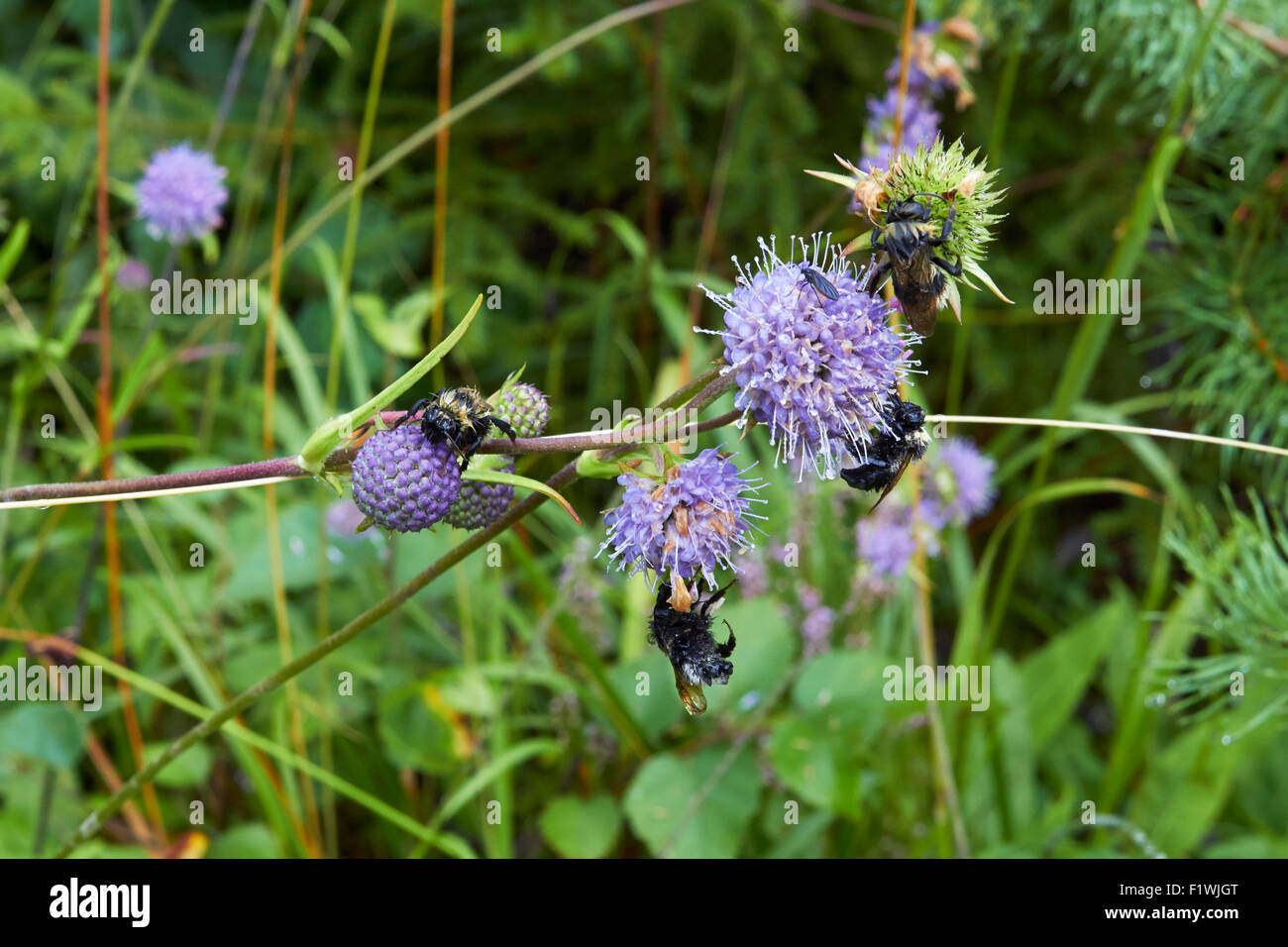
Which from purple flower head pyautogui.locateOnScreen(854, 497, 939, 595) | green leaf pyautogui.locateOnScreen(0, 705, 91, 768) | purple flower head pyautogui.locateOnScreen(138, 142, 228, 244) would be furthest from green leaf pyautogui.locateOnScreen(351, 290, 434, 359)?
purple flower head pyautogui.locateOnScreen(854, 497, 939, 595)

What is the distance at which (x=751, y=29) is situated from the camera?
235 cm

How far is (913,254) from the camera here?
33.5 inches

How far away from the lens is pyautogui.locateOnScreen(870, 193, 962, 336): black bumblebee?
2.80 ft

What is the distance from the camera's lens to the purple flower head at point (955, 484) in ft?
6.88

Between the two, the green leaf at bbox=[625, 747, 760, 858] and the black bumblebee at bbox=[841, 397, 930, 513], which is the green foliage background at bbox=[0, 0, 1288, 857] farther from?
the black bumblebee at bbox=[841, 397, 930, 513]

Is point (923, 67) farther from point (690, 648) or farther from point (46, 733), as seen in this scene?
point (46, 733)

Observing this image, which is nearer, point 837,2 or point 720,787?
point 720,787

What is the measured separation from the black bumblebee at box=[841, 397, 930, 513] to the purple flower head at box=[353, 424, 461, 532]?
0.37 metres

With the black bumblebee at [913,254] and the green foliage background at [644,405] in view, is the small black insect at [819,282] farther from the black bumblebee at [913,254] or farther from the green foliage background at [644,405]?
the green foliage background at [644,405]

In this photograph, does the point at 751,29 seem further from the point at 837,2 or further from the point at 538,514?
the point at 538,514

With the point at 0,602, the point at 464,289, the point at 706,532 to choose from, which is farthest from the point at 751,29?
the point at 0,602

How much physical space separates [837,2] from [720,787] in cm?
204

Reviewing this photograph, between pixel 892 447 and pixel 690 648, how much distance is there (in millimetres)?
271
